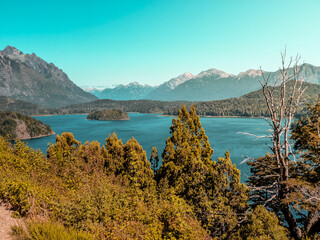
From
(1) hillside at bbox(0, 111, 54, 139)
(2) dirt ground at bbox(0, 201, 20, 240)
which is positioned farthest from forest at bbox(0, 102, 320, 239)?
(1) hillside at bbox(0, 111, 54, 139)

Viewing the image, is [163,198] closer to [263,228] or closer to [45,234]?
[263,228]

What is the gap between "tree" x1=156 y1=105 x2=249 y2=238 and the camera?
15.0 metres

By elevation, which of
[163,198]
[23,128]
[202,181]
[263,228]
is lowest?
[23,128]

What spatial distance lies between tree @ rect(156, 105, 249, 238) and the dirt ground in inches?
368

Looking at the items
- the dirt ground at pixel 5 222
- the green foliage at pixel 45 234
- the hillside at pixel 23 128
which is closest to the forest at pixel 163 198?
the green foliage at pixel 45 234

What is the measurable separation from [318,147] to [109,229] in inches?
534

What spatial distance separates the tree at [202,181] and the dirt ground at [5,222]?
30.6 feet

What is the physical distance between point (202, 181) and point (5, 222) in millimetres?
13874

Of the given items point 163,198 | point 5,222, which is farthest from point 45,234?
point 163,198

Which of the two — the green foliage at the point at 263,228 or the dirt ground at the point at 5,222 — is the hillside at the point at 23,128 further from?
the green foliage at the point at 263,228

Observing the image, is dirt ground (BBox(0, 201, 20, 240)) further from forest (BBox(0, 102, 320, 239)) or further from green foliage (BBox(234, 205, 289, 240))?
green foliage (BBox(234, 205, 289, 240))

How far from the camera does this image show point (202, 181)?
688 inches

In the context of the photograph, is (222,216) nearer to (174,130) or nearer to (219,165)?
(219,165)

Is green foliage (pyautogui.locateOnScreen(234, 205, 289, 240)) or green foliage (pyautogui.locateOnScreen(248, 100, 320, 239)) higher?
green foliage (pyautogui.locateOnScreen(248, 100, 320, 239))
